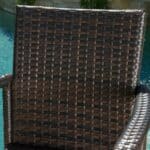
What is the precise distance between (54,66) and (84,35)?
184 mm

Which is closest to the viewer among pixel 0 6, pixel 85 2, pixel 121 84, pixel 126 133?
pixel 126 133

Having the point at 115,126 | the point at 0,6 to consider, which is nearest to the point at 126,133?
the point at 115,126

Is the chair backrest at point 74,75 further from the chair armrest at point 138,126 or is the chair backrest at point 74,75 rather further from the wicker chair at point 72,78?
the chair armrest at point 138,126

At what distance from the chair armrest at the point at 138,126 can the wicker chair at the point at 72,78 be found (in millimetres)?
131

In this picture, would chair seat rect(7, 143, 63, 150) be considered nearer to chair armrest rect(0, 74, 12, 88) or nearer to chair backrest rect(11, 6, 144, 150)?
chair backrest rect(11, 6, 144, 150)

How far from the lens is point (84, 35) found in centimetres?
217

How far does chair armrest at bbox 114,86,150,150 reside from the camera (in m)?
1.46

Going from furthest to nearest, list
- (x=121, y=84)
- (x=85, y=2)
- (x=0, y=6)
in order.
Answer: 1. (x=0, y=6)
2. (x=85, y=2)
3. (x=121, y=84)

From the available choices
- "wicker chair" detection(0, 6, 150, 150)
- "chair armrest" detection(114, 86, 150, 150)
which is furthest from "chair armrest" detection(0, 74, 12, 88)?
"chair armrest" detection(114, 86, 150, 150)

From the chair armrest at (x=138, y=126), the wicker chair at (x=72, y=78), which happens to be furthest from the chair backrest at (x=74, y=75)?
the chair armrest at (x=138, y=126)

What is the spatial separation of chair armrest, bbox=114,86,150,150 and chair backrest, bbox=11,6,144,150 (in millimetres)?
169

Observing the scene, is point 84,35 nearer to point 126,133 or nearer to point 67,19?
point 67,19

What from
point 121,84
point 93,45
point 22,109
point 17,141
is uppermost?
point 93,45

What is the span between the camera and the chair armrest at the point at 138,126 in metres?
1.46
